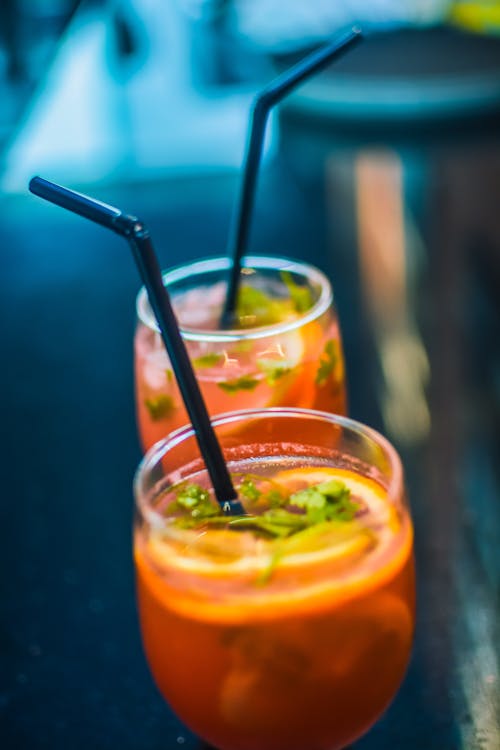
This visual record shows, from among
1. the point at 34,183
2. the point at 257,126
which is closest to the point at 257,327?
the point at 257,126

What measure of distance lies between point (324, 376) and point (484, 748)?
333 millimetres

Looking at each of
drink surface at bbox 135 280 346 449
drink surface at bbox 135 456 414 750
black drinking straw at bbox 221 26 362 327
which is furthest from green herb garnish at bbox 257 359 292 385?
drink surface at bbox 135 456 414 750

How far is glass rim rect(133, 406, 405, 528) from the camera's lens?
2.05 ft

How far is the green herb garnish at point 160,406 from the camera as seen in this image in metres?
0.87

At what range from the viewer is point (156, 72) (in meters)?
2.86

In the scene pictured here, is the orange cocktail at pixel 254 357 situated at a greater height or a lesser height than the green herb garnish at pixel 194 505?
lesser

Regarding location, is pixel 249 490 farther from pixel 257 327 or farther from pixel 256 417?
pixel 257 327

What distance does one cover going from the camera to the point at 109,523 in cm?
98

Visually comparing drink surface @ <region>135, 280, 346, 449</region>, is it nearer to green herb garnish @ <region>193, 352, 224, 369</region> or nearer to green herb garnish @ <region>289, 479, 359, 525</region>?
green herb garnish @ <region>193, 352, 224, 369</region>

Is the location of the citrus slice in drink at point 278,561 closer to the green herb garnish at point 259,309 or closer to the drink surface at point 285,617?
the drink surface at point 285,617

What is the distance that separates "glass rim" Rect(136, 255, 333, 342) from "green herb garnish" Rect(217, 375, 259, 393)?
36mm

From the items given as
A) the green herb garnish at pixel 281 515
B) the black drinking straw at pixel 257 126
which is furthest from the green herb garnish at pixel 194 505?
the black drinking straw at pixel 257 126

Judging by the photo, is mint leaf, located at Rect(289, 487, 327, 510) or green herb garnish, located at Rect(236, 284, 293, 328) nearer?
mint leaf, located at Rect(289, 487, 327, 510)

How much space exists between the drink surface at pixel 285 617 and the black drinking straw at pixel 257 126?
1.04 ft
